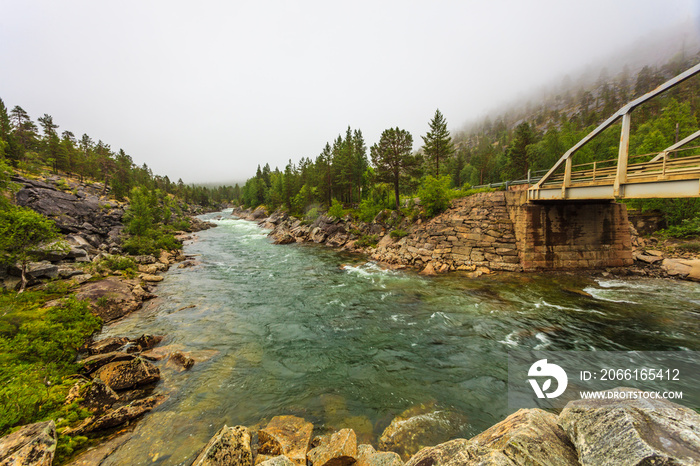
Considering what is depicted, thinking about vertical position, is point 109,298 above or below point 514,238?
below

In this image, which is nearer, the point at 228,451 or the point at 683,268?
the point at 228,451

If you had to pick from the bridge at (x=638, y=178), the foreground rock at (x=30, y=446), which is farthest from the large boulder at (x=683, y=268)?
the foreground rock at (x=30, y=446)

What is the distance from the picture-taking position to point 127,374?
821 centimetres

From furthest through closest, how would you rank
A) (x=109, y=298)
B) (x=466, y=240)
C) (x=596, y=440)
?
(x=466, y=240) < (x=109, y=298) < (x=596, y=440)

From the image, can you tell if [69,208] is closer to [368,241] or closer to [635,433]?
[368,241]

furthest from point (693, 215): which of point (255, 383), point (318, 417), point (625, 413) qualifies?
point (255, 383)

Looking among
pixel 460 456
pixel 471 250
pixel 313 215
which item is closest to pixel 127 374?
pixel 460 456

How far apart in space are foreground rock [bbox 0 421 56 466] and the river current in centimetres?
129

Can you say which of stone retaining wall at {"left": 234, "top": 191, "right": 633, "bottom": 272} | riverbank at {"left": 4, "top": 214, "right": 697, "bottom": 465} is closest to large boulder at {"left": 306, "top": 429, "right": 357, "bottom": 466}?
riverbank at {"left": 4, "top": 214, "right": 697, "bottom": 465}

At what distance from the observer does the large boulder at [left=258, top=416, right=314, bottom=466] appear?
5.75 meters

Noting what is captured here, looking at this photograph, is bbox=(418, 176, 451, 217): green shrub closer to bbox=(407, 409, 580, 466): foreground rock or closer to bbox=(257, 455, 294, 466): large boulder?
bbox=(407, 409, 580, 466): foreground rock

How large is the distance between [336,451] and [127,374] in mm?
7820

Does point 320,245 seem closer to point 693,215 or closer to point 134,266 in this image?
point 134,266

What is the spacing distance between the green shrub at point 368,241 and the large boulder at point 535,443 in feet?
92.2
